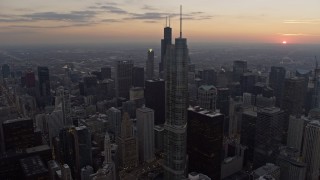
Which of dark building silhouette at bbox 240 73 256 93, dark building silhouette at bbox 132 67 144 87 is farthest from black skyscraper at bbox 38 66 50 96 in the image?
dark building silhouette at bbox 240 73 256 93

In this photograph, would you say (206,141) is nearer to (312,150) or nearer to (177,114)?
(177,114)

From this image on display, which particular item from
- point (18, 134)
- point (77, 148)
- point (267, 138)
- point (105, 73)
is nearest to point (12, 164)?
point (18, 134)

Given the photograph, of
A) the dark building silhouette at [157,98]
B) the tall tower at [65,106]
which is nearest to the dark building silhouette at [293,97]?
the dark building silhouette at [157,98]

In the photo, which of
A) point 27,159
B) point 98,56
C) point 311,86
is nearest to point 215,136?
Result: point 27,159

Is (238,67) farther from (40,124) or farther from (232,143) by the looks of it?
(40,124)

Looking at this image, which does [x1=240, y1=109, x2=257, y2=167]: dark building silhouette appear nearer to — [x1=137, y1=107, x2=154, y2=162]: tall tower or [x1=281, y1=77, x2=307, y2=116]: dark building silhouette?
[x1=281, y1=77, x2=307, y2=116]: dark building silhouette

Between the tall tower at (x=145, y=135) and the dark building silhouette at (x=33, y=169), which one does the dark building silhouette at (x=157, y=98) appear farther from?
the dark building silhouette at (x=33, y=169)
